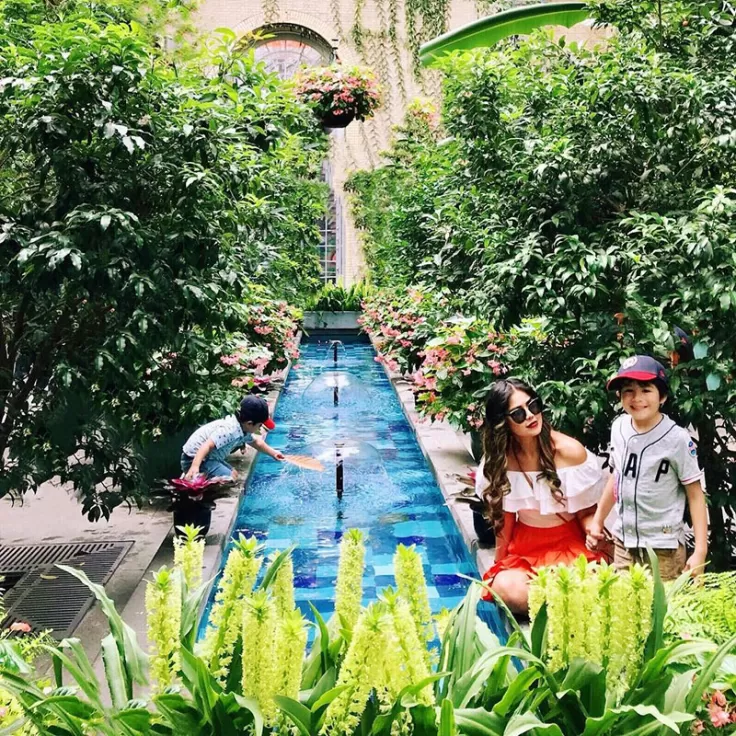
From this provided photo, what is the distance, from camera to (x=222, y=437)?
232 inches

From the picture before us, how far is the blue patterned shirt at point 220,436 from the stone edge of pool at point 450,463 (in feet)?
5.43

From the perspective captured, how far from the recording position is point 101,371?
3.84 meters

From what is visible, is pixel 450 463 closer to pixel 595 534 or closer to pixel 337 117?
pixel 595 534

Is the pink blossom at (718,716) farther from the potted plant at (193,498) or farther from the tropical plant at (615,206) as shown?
the potted plant at (193,498)

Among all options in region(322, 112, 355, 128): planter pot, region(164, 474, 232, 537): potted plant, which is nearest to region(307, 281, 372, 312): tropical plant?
region(322, 112, 355, 128): planter pot

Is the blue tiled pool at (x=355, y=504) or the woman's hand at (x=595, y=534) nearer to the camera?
the woman's hand at (x=595, y=534)

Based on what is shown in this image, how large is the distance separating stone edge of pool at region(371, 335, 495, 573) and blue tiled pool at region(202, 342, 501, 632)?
0.18m

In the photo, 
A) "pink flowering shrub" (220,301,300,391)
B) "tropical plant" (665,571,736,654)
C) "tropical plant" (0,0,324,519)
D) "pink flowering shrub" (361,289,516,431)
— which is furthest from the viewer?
"pink flowering shrub" (220,301,300,391)

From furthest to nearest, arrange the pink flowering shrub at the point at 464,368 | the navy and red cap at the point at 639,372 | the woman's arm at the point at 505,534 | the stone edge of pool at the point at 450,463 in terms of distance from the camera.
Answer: the pink flowering shrub at the point at 464,368
the stone edge of pool at the point at 450,463
the woman's arm at the point at 505,534
the navy and red cap at the point at 639,372

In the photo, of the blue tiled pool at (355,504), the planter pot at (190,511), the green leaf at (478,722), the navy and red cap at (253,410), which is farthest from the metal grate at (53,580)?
the green leaf at (478,722)

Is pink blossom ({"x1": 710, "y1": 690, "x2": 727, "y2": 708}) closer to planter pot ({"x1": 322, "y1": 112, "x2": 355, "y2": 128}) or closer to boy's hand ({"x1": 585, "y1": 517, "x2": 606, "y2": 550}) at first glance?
boy's hand ({"x1": 585, "y1": 517, "x2": 606, "y2": 550})

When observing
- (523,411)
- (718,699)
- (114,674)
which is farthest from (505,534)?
(114,674)

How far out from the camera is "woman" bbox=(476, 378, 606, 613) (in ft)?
12.0

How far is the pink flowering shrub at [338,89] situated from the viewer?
10609 millimetres
